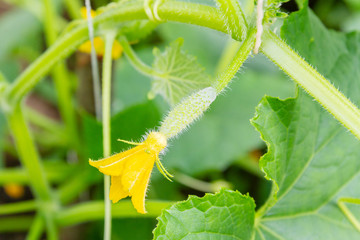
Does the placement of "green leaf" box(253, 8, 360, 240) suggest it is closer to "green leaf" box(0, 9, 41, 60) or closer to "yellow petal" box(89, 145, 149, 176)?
"yellow petal" box(89, 145, 149, 176)

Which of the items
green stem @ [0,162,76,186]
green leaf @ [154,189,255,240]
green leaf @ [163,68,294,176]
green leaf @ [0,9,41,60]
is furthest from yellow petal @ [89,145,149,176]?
green leaf @ [0,9,41,60]

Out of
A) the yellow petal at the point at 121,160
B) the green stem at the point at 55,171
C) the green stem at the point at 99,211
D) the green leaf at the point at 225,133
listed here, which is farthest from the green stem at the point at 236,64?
the green stem at the point at 55,171

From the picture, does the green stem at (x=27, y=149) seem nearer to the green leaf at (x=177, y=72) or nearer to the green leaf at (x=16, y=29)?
the green leaf at (x=177, y=72)

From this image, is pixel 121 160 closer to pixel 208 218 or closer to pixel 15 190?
pixel 208 218

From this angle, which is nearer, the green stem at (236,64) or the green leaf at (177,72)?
the green stem at (236,64)

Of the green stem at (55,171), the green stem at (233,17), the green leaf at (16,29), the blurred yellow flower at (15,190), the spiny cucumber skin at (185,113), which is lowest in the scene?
the spiny cucumber skin at (185,113)

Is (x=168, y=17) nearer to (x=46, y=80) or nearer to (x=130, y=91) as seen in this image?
Result: (x=130, y=91)

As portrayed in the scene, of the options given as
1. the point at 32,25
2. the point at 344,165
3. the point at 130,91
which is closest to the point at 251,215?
the point at 344,165
